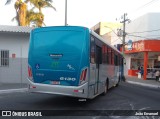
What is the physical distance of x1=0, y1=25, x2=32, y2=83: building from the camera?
22.8m

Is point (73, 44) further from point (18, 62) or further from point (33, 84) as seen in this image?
point (18, 62)

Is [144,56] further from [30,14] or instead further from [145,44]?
[30,14]

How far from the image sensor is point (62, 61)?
12.1 m

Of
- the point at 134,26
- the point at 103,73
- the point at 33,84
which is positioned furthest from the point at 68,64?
the point at 134,26


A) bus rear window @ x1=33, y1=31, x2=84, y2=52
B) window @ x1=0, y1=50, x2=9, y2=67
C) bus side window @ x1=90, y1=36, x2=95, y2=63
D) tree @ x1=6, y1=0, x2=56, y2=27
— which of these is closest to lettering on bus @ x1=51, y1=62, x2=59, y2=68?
bus rear window @ x1=33, y1=31, x2=84, y2=52

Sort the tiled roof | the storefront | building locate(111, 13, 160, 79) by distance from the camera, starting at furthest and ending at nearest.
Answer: building locate(111, 13, 160, 79) < the storefront < the tiled roof

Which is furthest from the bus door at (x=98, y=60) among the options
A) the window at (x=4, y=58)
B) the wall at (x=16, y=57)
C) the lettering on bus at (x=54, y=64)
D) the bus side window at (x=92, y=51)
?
the window at (x=4, y=58)

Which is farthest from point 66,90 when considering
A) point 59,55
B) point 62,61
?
point 59,55

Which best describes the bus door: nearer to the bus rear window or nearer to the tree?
the bus rear window

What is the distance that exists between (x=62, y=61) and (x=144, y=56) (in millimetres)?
30272

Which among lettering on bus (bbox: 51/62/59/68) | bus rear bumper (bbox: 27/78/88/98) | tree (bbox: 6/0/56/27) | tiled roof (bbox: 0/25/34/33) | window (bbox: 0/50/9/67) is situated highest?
tree (bbox: 6/0/56/27)

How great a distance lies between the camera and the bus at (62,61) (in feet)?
39.1

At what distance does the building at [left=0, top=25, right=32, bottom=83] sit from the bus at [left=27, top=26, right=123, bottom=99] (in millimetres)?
10255

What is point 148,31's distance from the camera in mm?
41281
